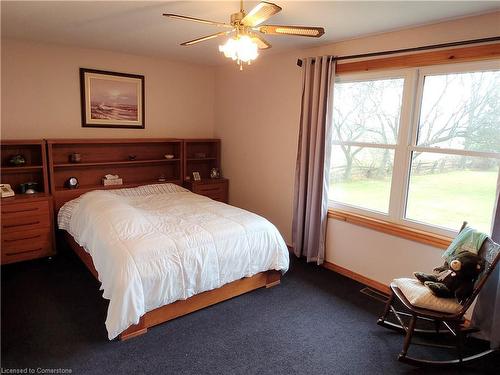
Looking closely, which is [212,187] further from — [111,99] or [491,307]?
[491,307]

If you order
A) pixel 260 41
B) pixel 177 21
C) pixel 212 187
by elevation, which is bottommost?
pixel 212 187

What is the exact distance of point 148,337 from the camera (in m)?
2.38

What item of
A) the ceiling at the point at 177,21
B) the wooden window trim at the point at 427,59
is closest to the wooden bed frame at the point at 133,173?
the ceiling at the point at 177,21

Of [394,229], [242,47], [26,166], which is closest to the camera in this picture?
[242,47]

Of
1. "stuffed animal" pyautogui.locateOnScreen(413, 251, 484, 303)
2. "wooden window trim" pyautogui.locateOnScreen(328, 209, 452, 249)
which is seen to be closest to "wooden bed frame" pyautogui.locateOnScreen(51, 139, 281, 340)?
"wooden window trim" pyautogui.locateOnScreen(328, 209, 452, 249)

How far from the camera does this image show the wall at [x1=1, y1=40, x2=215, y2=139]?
3.63 m

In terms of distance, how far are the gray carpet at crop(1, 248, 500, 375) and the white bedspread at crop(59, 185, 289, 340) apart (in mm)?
233

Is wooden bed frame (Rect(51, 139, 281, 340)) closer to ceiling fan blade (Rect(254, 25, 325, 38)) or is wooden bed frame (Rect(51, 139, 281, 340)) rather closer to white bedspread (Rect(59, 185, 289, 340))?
white bedspread (Rect(59, 185, 289, 340))

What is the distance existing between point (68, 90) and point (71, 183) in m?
1.11

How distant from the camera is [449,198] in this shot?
283 cm

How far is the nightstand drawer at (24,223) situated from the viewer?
10.9 ft

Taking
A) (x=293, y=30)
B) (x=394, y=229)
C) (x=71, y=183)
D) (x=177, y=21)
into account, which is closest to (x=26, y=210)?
(x=71, y=183)

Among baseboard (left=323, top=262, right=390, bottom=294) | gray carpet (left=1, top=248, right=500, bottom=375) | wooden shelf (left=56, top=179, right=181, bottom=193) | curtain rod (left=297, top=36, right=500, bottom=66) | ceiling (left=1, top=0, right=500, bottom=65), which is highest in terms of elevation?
ceiling (left=1, top=0, right=500, bottom=65)

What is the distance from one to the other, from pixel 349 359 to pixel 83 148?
3735 mm
